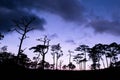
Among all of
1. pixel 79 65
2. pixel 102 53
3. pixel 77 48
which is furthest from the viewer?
Answer: pixel 79 65

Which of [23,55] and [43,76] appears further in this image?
[23,55]

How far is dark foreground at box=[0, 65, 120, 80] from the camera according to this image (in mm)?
10883

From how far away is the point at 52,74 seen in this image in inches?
446

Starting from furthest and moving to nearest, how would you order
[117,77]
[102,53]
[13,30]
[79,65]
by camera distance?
[79,65], [102,53], [13,30], [117,77]

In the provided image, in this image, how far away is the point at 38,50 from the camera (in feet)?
165

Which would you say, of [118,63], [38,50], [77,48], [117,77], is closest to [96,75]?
[117,77]

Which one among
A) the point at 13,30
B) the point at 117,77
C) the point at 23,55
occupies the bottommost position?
the point at 117,77

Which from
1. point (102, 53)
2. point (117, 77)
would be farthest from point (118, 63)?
point (117, 77)

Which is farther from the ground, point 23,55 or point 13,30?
point 13,30

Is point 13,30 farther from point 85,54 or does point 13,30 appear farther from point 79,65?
point 79,65

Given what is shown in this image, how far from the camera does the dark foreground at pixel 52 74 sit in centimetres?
1088

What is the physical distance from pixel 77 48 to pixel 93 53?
6.86m

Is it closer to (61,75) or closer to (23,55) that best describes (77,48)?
(23,55)

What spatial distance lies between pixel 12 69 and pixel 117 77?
693cm
